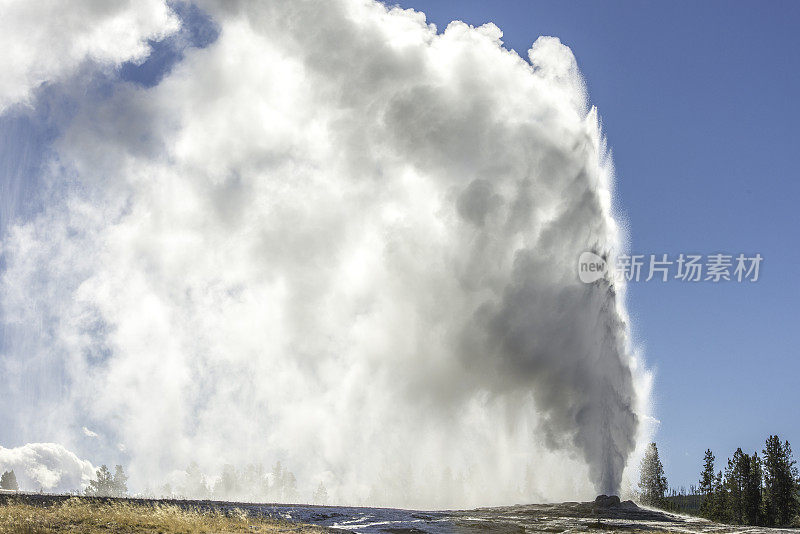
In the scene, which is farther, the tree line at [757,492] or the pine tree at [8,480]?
the pine tree at [8,480]

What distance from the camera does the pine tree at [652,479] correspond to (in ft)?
275

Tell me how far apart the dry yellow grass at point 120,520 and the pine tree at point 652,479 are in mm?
71407

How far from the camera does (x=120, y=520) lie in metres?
24.6

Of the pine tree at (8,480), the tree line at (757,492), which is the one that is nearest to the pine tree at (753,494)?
the tree line at (757,492)

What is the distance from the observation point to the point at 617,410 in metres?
54.9

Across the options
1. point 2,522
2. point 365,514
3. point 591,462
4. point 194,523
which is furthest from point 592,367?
point 2,522

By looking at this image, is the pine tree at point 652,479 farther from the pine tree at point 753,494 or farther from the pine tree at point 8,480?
the pine tree at point 8,480

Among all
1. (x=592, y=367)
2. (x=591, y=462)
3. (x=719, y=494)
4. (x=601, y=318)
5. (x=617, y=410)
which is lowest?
(x=719, y=494)

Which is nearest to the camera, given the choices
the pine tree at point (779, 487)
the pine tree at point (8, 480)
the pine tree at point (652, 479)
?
the pine tree at point (779, 487)

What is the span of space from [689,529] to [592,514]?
797cm

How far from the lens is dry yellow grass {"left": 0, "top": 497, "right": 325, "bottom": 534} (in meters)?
22.5

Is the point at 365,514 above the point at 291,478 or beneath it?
above

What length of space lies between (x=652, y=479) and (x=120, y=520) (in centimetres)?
8131

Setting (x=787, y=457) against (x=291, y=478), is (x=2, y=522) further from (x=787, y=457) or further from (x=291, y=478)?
(x=291, y=478)
